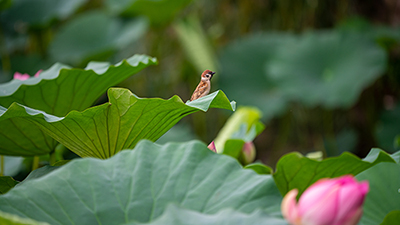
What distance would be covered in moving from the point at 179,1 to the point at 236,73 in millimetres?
752

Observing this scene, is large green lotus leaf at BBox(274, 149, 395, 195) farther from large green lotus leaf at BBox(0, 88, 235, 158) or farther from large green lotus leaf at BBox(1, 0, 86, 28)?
large green lotus leaf at BBox(1, 0, 86, 28)

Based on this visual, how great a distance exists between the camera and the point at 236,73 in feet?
9.73

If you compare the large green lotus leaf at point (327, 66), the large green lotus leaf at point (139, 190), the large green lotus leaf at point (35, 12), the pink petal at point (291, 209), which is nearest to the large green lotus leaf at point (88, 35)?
the large green lotus leaf at point (35, 12)

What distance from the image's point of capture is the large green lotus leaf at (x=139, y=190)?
36cm

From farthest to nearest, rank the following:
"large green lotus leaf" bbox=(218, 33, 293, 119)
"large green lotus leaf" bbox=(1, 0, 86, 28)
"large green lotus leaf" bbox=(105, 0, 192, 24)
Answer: "large green lotus leaf" bbox=(218, 33, 293, 119), "large green lotus leaf" bbox=(105, 0, 192, 24), "large green lotus leaf" bbox=(1, 0, 86, 28)

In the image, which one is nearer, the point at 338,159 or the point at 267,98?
the point at 338,159

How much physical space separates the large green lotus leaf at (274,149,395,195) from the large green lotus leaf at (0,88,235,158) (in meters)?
0.10

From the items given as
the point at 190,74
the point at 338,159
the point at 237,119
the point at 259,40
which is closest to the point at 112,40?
the point at 190,74

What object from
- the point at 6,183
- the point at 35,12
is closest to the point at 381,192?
the point at 6,183

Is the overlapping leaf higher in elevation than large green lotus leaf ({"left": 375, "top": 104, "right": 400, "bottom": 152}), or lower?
higher

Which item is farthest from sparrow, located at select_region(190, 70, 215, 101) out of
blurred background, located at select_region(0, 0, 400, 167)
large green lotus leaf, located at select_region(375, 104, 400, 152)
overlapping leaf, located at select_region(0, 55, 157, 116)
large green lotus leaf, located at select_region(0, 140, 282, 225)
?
large green lotus leaf, located at select_region(375, 104, 400, 152)

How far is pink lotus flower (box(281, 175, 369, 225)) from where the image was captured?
274 millimetres

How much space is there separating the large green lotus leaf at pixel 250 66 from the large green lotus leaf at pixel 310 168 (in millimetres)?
2334

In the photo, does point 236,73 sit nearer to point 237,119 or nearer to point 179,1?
point 179,1
